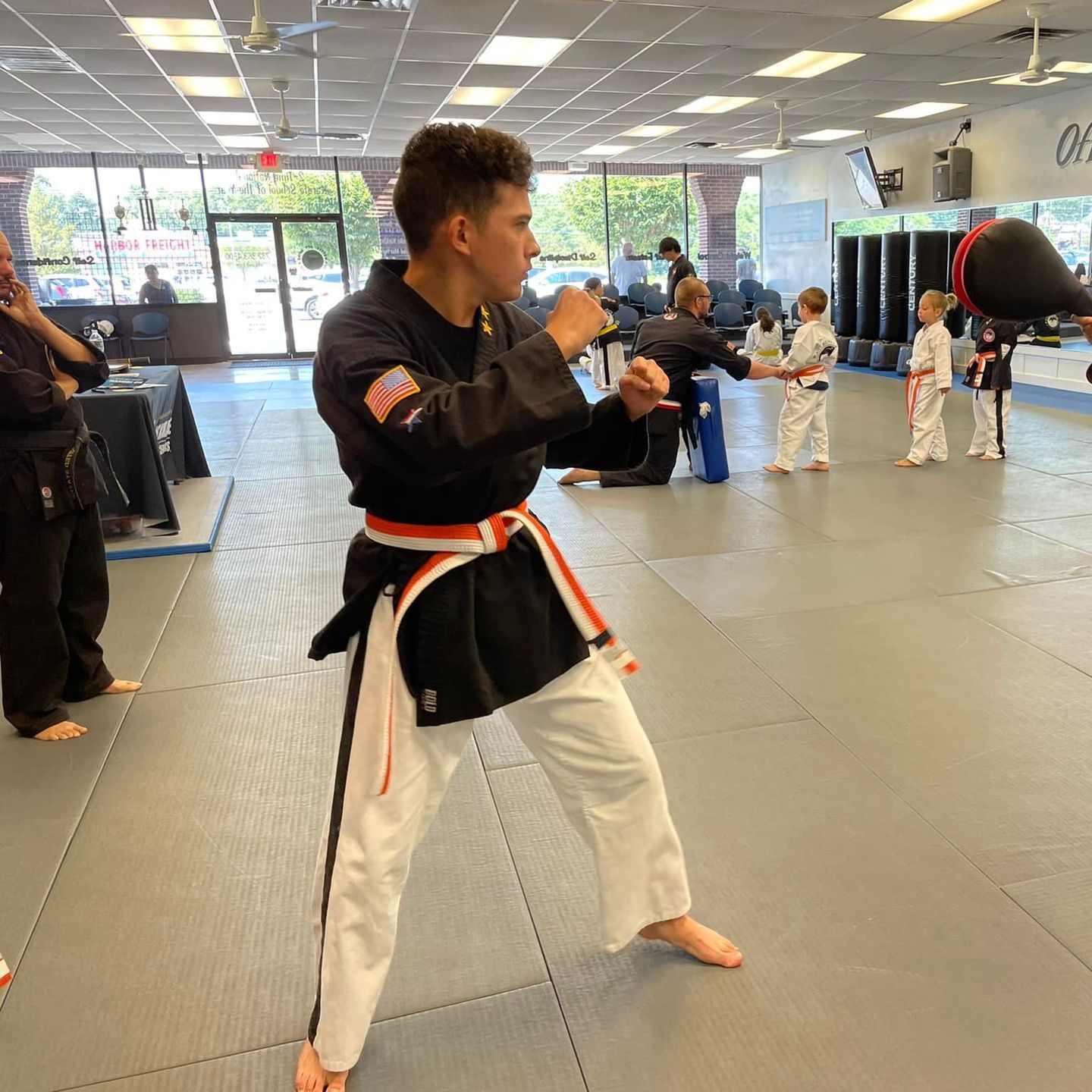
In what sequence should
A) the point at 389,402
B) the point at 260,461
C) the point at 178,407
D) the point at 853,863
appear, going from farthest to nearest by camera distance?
1. the point at 260,461
2. the point at 178,407
3. the point at 853,863
4. the point at 389,402

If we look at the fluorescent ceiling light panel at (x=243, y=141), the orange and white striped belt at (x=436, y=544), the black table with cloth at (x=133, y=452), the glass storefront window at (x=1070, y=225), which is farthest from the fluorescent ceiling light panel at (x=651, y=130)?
the orange and white striped belt at (x=436, y=544)

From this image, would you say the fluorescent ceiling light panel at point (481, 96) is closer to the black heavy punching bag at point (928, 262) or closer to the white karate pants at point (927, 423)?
the black heavy punching bag at point (928, 262)

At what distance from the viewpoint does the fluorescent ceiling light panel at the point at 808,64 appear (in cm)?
886

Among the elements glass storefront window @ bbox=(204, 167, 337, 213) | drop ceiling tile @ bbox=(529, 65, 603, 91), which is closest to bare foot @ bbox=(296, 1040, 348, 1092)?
drop ceiling tile @ bbox=(529, 65, 603, 91)

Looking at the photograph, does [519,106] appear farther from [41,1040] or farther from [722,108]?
[41,1040]

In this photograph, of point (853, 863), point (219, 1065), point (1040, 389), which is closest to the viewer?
point (219, 1065)

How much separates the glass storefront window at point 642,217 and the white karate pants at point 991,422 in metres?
11.1

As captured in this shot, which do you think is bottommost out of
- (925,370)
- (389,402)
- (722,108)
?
(925,370)

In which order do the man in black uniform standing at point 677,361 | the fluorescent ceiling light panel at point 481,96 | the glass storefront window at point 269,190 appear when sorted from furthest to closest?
the glass storefront window at point 269,190, the fluorescent ceiling light panel at point 481,96, the man in black uniform standing at point 677,361

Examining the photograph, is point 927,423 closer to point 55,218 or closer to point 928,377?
point 928,377

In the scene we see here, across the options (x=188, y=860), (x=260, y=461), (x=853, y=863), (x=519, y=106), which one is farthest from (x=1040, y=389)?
(x=188, y=860)

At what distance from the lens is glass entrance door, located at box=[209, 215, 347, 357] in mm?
15867

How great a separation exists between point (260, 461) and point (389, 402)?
6.42 m

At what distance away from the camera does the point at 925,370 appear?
257 inches
